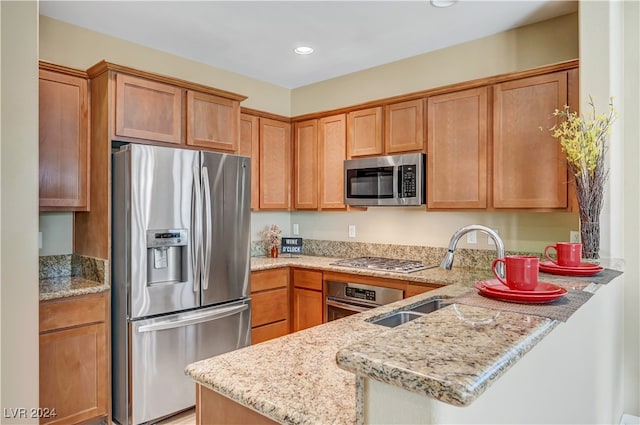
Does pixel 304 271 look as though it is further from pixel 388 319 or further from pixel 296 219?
pixel 388 319

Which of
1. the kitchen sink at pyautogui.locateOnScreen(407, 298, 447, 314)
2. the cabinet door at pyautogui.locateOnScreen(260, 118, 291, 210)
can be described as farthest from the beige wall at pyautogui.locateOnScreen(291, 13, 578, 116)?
the kitchen sink at pyautogui.locateOnScreen(407, 298, 447, 314)

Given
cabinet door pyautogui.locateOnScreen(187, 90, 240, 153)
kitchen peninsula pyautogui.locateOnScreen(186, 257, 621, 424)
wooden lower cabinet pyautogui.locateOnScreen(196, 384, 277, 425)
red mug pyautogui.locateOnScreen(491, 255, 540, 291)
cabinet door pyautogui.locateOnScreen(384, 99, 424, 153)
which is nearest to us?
kitchen peninsula pyautogui.locateOnScreen(186, 257, 621, 424)

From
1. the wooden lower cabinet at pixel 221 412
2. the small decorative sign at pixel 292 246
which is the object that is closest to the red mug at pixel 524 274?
the wooden lower cabinet at pixel 221 412

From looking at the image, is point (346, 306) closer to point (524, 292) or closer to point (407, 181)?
point (407, 181)

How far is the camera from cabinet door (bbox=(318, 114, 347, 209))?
149 inches

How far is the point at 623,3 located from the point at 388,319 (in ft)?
8.66

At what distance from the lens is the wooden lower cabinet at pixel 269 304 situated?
343 centimetres

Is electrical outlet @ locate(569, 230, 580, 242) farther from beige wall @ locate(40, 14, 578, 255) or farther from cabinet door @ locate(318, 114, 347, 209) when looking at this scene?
cabinet door @ locate(318, 114, 347, 209)

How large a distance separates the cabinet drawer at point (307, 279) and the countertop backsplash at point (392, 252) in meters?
0.66

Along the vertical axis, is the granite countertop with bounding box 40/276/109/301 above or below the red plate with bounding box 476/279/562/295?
below

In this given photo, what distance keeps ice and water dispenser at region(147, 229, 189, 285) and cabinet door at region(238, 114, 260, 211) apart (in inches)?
44.3

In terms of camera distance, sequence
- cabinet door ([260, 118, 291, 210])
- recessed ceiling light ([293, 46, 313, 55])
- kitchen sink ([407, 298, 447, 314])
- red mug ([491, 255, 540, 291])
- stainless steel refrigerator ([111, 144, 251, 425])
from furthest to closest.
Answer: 1. cabinet door ([260, 118, 291, 210])
2. recessed ceiling light ([293, 46, 313, 55])
3. stainless steel refrigerator ([111, 144, 251, 425])
4. kitchen sink ([407, 298, 447, 314])
5. red mug ([491, 255, 540, 291])

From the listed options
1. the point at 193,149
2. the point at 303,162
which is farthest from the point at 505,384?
the point at 303,162

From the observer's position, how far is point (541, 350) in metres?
1.01
